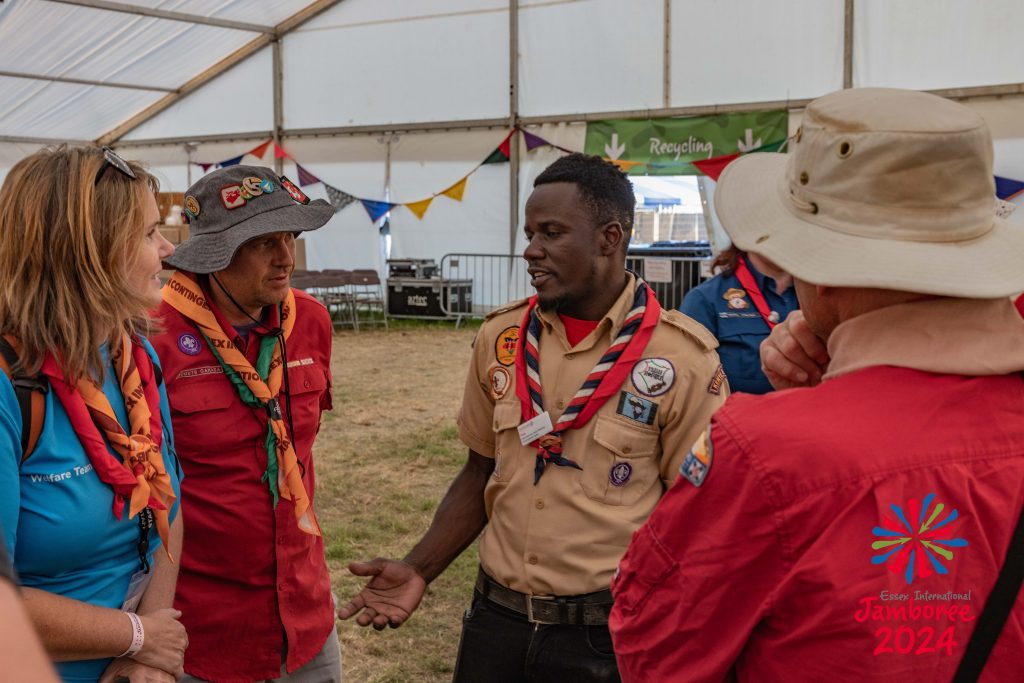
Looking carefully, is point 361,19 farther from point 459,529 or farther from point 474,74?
point 459,529

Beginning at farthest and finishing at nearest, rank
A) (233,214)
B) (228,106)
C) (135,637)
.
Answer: (228,106)
(233,214)
(135,637)

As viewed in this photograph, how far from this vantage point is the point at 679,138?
15672mm

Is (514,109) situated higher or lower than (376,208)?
higher

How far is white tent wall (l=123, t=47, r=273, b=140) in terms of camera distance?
65.3ft

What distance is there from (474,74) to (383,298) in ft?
15.2

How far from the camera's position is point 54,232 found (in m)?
2.21

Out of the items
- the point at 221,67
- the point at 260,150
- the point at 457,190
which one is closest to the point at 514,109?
the point at 457,190

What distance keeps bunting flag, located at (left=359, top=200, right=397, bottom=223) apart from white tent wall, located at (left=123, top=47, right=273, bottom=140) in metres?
3.02

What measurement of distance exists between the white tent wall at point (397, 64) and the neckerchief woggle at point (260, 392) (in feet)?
49.3

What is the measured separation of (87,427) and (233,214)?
1.03m

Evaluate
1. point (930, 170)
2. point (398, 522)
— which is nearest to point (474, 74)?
point (398, 522)

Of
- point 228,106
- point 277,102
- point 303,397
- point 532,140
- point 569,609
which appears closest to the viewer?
point 569,609

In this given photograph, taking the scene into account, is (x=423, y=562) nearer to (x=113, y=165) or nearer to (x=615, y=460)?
(x=615, y=460)

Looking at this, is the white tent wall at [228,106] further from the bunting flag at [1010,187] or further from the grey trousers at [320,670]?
the grey trousers at [320,670]
